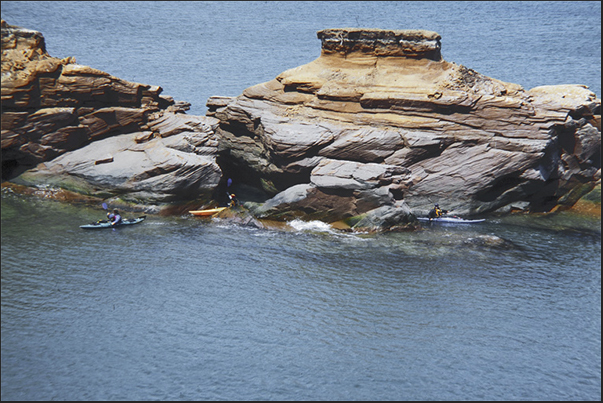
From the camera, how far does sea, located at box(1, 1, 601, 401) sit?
28.6m

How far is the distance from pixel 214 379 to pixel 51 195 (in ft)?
106

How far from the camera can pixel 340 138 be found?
53.9 meters

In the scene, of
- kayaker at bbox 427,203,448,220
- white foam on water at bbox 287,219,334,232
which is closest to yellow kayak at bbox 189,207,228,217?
white foam on water at bbox 287,219,334,232

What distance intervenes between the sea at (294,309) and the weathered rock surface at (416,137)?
359cm

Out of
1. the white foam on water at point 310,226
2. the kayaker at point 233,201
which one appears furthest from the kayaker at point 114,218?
the white foam on water at point 310,226

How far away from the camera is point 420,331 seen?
110 ft

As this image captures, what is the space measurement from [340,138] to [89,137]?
23.7 meters

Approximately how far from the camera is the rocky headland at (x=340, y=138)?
52.8 m

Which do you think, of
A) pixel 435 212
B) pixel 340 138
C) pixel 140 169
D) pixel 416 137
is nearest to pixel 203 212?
pixel 140 169

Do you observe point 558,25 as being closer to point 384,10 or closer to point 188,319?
point 384,10

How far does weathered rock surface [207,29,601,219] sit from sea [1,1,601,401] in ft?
11.8

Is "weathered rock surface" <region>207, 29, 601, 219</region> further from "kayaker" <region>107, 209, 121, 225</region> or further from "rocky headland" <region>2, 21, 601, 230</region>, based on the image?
"kayaker" <region>107, 209, 121, 225</region>

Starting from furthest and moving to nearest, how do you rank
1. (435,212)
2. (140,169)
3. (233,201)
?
(233,201) < (140,169) < (435,212)

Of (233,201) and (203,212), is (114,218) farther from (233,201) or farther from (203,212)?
(233,201)
